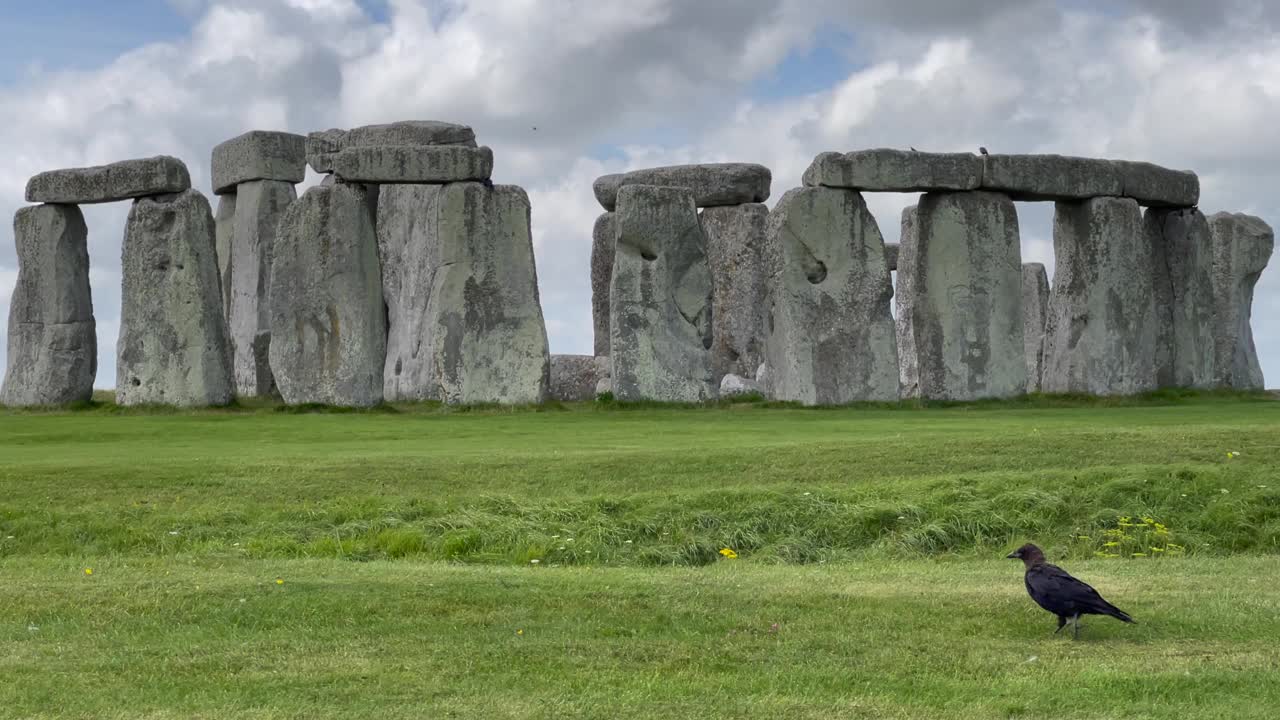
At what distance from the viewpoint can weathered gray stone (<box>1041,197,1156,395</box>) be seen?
1184 inches

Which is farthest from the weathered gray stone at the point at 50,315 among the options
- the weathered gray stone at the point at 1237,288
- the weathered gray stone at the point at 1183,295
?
the weathered gray stone at the point at 1237,288

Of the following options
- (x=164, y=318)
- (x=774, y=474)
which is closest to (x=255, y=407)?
(x=164, y=318)

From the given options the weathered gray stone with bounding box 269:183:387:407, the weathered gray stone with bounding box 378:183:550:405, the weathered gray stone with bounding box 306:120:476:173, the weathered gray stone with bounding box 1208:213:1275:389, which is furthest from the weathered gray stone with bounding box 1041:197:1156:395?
the weathered gray stone with bounding box 269:183:387:407

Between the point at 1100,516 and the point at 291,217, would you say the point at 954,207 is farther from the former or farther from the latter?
the point at 1100,516

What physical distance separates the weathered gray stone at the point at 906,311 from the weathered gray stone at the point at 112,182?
11949 mm

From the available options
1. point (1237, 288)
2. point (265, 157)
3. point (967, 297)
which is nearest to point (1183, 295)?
point (1237, 288)

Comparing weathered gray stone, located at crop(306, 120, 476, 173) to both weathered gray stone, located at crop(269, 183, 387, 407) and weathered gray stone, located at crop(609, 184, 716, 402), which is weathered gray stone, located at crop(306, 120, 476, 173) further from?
weathered gray stone, located at crop(609, 184, 716, 402)

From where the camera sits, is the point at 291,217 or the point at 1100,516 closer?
the point at 1100,516

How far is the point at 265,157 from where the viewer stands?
32.5 meters

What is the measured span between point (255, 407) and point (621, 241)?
6295 mm

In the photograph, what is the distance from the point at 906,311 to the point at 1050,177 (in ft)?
19.8

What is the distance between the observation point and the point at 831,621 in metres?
11.3

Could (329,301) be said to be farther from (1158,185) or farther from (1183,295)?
(1183,295)

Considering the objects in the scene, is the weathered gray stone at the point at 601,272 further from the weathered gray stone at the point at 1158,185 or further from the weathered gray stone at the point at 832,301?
the weathered gray stone at the point at 1158,185
